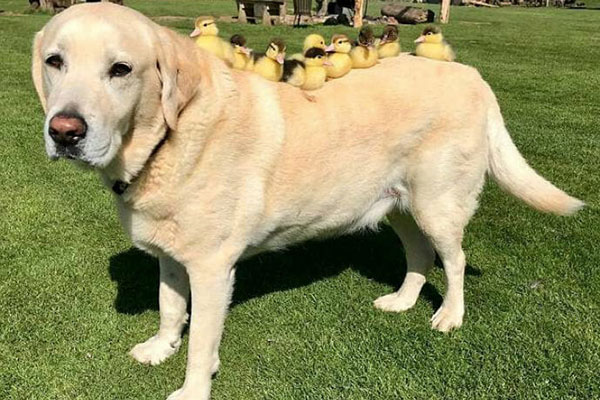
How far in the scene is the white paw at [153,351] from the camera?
10.3 feet

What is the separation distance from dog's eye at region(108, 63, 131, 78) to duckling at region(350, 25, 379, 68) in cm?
141

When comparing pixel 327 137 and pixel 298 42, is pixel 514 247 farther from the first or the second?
pixel 298 42

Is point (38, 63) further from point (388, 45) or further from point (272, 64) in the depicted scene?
point (388, 45)

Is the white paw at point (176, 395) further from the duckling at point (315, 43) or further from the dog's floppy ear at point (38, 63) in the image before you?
the duckling at point (315, 43)

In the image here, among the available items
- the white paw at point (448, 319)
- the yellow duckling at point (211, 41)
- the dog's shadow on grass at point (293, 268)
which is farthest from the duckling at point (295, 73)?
the white paw at point (448, 319)

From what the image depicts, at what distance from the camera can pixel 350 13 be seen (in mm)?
21953

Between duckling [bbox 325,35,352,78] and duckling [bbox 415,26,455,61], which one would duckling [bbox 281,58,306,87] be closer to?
duckling [bbox 325,35,352,78]

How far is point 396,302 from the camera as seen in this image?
369 cm

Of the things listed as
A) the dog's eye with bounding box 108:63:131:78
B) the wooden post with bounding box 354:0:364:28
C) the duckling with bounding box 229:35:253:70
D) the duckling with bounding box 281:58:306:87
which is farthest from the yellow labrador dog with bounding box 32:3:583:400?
the wooden post with bounding box 354:0:364:28

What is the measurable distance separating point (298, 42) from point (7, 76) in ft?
25.8

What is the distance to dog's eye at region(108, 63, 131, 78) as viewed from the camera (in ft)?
7.38

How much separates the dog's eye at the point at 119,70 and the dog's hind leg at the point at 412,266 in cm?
198

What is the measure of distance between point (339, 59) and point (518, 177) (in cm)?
124

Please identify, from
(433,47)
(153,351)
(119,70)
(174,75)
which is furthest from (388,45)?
(153,351)
